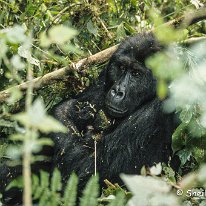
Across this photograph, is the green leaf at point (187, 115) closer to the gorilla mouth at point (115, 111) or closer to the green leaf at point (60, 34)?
the gorilla mouth at point (115, 111)

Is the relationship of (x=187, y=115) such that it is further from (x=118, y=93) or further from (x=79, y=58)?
(x=79, y=58)

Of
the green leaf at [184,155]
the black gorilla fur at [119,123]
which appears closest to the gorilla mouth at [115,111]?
the black gorilla fur at [119,123]

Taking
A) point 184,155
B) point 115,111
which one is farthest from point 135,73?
point 184,155

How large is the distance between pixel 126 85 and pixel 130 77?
0.37 feet

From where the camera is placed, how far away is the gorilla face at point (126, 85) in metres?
4.11

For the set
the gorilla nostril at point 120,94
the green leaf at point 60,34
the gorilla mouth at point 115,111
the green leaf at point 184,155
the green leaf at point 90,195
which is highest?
the gorilla nostril at point 120,94

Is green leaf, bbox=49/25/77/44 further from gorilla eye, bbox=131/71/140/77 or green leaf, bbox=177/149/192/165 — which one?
gorilla eye, bbox=131/71/140/77

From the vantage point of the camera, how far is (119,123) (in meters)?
4.19

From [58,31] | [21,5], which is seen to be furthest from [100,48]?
[58,31]

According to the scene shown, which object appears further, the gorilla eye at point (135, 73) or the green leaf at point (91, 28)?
the green leaf at point (91, 28)

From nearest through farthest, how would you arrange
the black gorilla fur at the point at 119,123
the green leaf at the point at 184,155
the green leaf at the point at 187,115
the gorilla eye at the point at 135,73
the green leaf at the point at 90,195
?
the green leaf at the point at 90,195, the green leaf at the point at 187,115, the green leaf at the point at 184,155, the black gorilla fur at the point at 119,123, the gorilla eye at the point at 135,73

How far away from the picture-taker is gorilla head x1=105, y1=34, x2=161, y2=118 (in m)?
4.12

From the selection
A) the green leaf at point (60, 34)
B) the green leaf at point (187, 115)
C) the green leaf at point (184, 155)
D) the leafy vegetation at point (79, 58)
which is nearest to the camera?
the green leaf at point (60, 34)

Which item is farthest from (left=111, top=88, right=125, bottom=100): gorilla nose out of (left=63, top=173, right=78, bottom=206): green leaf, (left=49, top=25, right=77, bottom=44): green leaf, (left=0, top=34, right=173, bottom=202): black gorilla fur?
(left=49, top=25, right=77, bottom=44): green leaf
